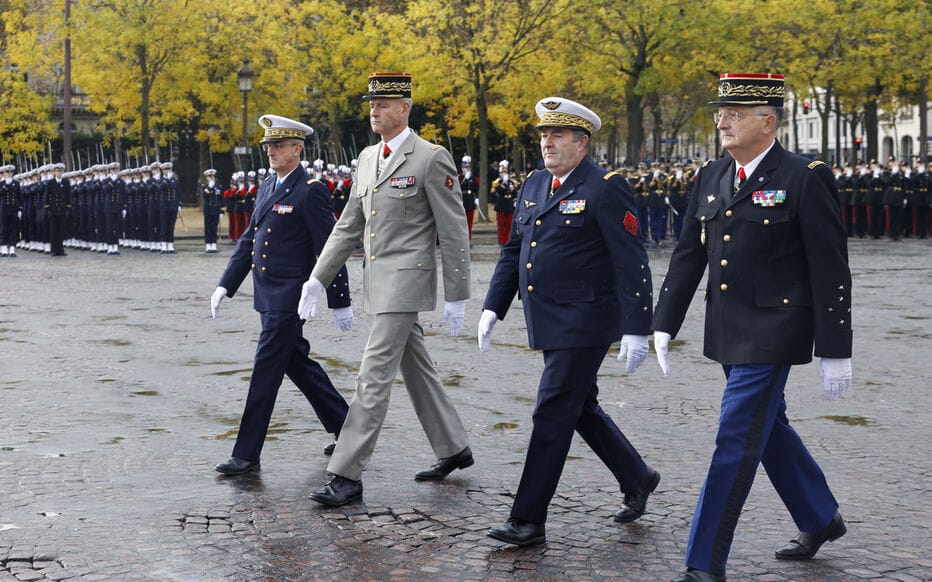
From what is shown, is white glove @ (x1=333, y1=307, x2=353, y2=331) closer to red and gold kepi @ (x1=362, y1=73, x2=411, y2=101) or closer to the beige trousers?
the beige trousers

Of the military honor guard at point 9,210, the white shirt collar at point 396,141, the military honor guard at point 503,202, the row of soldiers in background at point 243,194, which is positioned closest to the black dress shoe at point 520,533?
the white shirt collar at point 396,141

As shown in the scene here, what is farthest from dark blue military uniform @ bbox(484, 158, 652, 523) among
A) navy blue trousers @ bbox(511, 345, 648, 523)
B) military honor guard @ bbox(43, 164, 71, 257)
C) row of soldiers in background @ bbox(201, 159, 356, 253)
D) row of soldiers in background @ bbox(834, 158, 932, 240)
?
row of soldiers in background @ bbox(834, 158, 932, 240)

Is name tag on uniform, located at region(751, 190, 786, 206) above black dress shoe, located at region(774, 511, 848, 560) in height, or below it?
above

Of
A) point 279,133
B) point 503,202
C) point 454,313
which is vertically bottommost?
point 454,313

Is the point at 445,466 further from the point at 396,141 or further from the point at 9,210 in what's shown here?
the point at 9,210

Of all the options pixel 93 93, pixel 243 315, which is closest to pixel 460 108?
pixel 93 93

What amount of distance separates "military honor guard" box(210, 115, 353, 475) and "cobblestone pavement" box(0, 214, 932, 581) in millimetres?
299

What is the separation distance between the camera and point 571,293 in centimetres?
608

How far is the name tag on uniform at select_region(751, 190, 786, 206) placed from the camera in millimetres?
5379

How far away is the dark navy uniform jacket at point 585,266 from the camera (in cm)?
600

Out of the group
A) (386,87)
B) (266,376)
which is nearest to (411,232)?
(386,87)

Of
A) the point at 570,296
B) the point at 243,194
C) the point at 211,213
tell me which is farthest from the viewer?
the point at 243,194

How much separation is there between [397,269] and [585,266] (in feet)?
4.10

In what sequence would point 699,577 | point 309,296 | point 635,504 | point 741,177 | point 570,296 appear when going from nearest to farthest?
point 699,577 → point 741,177 → point 570,296 → point 635,504 → point 309,296
